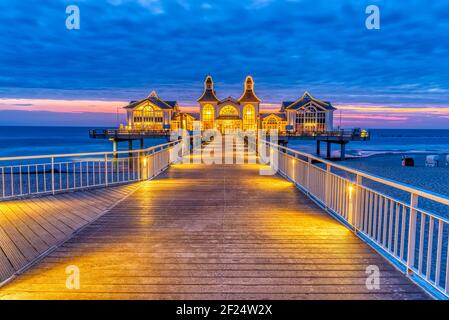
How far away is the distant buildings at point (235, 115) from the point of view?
56.7 m

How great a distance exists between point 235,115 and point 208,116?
5160 millimetres

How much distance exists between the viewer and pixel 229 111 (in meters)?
61.9

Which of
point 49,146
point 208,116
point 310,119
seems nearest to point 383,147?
point 310,119

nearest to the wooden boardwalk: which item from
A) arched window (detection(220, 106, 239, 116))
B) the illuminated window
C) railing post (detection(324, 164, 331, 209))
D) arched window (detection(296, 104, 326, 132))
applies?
railing post (detection(324, 164, 331, 209))

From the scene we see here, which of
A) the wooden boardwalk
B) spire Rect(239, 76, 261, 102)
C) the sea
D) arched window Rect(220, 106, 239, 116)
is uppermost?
spire Rect(239, 76, 261, 102)

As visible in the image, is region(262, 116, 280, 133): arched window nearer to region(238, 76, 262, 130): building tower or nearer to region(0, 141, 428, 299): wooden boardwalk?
region(238, 76, 262, 130): building tower

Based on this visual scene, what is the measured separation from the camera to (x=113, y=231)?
550cm

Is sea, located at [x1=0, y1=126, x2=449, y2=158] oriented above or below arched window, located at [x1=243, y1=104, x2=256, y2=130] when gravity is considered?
below

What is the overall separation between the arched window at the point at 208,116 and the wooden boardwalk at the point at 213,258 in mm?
55521

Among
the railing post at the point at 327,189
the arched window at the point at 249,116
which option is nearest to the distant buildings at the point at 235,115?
the arched window at the point at 249,116

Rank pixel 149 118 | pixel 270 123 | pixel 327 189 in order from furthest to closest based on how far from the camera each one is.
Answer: pixel 270 123 < pixel 149 118 < pixel 327 189

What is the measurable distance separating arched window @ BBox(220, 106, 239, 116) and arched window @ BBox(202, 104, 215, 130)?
1.84m

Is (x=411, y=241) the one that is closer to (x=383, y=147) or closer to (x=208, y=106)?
(x=208, y=106)

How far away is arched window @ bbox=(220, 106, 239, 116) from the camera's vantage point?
61.5m
